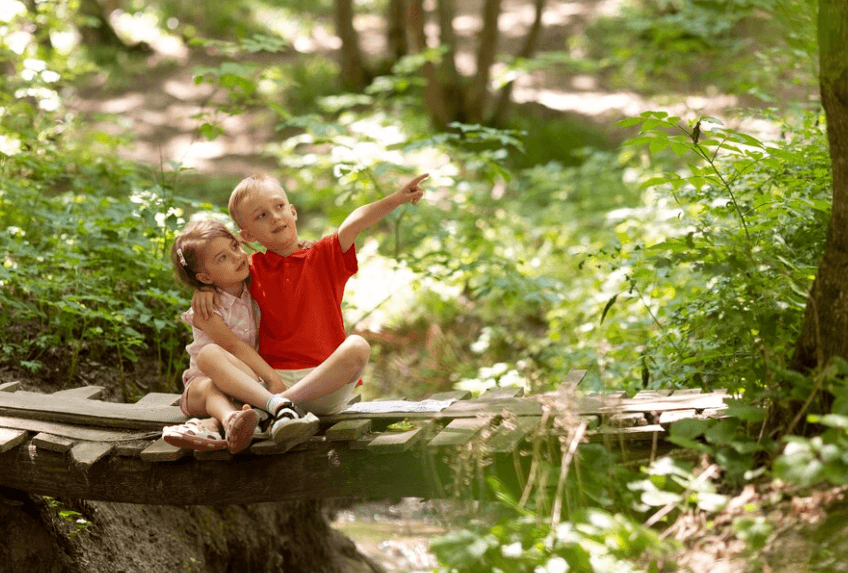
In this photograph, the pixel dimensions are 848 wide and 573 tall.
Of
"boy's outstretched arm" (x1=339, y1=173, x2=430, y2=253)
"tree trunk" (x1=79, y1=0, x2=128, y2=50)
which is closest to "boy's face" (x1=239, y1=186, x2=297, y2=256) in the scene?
"boy's outstretched arm" (x1=339, y1=173, x2=430, y2=253)

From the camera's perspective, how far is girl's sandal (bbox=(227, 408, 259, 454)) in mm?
3061

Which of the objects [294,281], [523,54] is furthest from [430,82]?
[294,281]

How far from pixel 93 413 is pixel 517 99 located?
1041cm

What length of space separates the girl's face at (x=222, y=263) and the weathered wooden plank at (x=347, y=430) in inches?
32.4

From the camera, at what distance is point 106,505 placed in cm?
431

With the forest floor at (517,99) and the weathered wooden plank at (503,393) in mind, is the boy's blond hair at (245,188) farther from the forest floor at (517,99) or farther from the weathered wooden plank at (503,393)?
the forest floor at (517,99)

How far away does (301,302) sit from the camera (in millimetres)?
3568

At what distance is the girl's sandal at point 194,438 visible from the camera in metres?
3.12

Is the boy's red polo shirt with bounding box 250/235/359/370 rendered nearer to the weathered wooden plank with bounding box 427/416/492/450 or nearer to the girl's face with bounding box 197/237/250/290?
the girl's face with bounding box 197/237/250/290

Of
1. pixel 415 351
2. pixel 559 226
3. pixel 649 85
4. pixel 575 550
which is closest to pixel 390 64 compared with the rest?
pixel 649 85

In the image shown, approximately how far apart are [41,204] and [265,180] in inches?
105

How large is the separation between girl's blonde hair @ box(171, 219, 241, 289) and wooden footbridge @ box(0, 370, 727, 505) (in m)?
0.66

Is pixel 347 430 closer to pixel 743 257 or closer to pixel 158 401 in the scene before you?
pixel 158 401

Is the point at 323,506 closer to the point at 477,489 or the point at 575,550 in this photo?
the point at 477,489
